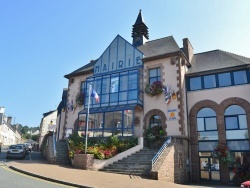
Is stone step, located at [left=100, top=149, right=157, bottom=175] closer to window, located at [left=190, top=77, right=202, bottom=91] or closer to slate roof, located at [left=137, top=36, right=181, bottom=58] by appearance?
window, located at [left=190, top=77, right=202, bottom=91]

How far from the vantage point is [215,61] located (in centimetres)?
2022

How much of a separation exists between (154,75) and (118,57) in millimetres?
4223

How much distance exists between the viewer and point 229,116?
57.4 feet

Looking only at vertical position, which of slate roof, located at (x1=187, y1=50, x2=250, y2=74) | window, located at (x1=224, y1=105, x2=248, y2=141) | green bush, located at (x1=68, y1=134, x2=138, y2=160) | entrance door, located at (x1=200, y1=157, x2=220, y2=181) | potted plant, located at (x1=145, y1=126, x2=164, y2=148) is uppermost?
slate roof, located at (x1=187, y1=50, x2=250, y2=74)

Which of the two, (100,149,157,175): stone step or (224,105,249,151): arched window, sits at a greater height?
(224,105,249,151): arched window

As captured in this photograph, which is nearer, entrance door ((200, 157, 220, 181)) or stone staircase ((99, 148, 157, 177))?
stone staircase ((99, 148, 157, 177))

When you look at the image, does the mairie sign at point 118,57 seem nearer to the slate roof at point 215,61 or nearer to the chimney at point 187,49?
the chimney at point 187,49

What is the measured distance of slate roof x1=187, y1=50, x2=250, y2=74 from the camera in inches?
740

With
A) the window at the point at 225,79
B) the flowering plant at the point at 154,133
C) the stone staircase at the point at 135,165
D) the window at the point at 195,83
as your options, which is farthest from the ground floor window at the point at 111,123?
the window at the point at 225,79

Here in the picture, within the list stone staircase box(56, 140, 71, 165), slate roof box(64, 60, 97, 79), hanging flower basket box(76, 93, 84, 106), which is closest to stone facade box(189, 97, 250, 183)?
stone staircase box(56, 140, 71, 165)

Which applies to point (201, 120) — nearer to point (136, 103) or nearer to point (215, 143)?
point (215, 143)

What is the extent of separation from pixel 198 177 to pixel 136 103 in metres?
7.39

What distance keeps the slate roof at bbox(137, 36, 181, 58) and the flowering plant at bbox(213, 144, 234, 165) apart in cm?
832

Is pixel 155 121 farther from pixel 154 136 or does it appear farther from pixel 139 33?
pixel 139 33
